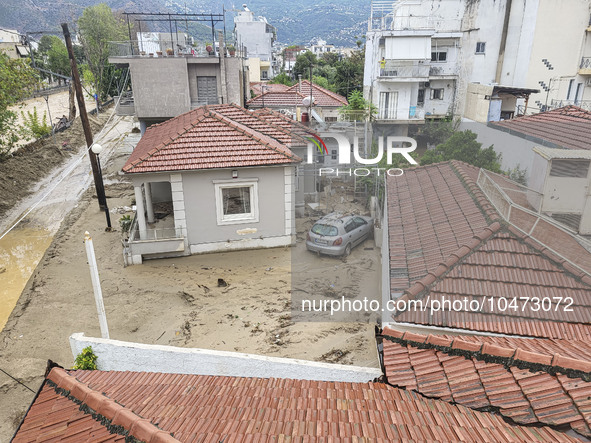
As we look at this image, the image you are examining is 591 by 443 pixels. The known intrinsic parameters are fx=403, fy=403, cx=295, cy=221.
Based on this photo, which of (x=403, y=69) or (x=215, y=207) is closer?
(x=215, y=207)

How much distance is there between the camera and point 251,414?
4.14 metres

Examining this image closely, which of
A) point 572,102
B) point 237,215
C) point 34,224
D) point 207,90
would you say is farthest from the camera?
point 572,102

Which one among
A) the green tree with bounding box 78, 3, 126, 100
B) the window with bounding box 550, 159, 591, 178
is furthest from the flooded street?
the green tree with bounding box 78, 3, 126, 100

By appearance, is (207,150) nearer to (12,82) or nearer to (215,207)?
(215,207)

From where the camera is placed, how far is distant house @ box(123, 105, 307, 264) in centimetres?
1360

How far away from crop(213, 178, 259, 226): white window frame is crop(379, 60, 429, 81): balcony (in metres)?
21.6

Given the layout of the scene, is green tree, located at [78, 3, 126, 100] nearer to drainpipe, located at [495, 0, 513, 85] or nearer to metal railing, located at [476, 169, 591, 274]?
drainpipe, located at [495, 0, 513, 85]

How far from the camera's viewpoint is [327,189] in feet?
68.3

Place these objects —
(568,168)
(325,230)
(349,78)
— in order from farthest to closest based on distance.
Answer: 1. (349,78)
2. (325,230)
3. (568,168)

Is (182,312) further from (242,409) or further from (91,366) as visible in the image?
(242,409)

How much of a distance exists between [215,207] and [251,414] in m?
10.5

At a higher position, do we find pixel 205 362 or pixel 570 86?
pixel 570 86

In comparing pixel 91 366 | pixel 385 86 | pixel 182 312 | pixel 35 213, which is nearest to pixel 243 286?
pixel 182 312

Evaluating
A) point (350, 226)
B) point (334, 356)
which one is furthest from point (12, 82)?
point (334, 356)
